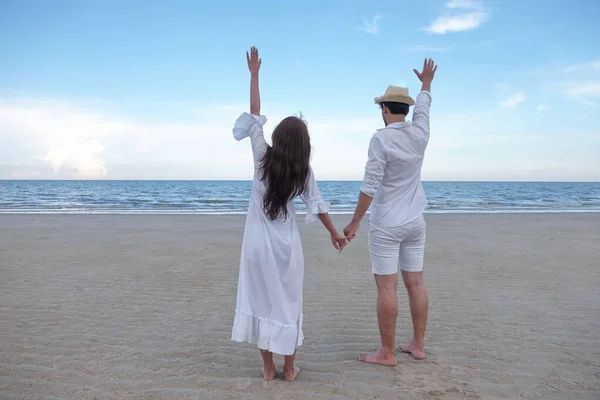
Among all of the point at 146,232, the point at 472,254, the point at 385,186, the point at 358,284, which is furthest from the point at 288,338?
the point at 146,232

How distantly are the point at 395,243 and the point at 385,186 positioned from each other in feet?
1.44

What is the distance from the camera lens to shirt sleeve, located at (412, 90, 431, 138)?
334 cm

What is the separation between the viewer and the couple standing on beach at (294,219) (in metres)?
2.96

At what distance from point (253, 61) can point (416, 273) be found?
2054 millimetres

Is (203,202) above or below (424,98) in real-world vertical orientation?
below

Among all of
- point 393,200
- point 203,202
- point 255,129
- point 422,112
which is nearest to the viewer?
point 255,129

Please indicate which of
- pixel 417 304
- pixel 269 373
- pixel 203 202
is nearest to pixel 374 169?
pixel 417 304

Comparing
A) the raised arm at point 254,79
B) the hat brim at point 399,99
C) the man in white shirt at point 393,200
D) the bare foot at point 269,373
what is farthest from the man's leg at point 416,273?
the raised arm at point 254,79

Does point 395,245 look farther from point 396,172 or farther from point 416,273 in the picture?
point 396,172

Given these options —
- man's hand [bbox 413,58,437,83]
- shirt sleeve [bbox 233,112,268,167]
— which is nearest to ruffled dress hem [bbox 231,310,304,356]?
shirt sleeve [bbox 233,112,268,167]

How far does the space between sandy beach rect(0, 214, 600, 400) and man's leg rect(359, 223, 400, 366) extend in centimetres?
17

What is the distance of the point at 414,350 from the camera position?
11.8ft

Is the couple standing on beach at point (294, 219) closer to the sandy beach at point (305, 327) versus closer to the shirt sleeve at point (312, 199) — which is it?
the shirt sleeve at point (312, 199)

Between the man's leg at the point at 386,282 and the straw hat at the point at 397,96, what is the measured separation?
99 centimetres
